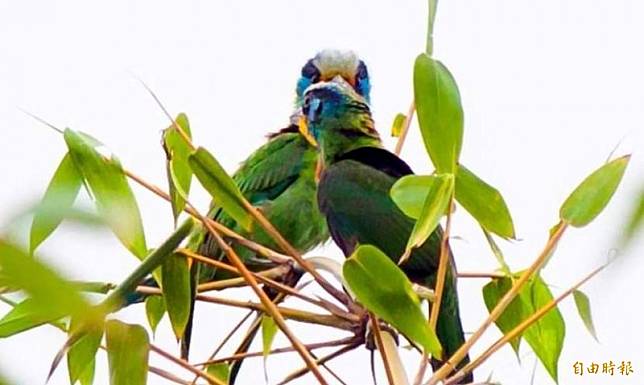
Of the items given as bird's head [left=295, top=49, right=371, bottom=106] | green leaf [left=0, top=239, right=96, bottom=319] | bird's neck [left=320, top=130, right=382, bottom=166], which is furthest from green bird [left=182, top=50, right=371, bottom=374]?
green leaf [left=0, top=239, right=96, bottom=319]

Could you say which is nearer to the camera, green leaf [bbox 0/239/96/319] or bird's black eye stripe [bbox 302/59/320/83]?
green leaf [bbox 0/239/96/319]

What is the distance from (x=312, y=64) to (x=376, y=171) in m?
0.65

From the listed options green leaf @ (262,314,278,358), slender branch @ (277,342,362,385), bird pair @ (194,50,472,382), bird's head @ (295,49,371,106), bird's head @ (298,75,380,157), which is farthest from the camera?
bird's head @ (295,49,371,106)

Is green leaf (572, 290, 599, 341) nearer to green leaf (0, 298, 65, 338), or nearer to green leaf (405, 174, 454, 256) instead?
green leaf (405, 174, 454, 256)

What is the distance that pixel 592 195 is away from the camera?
55 centimetres

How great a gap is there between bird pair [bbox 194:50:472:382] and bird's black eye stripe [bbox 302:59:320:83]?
0.02m

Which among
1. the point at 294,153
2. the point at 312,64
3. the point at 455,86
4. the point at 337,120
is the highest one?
the point at 312,64

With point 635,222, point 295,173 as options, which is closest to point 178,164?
point 635,222

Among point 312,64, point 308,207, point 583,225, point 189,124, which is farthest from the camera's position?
point 312,64

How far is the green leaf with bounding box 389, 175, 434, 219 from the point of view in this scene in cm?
56

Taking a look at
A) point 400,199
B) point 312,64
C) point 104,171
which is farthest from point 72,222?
point 312,64

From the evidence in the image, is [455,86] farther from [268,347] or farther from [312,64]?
[312,64]

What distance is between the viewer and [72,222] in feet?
1.79

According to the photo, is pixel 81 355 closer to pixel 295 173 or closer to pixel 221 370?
pixel 221 370
